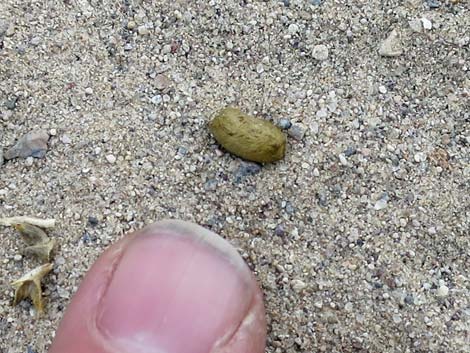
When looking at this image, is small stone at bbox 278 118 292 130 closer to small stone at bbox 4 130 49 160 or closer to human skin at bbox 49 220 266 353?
human skin at bbox 49 220 266 353

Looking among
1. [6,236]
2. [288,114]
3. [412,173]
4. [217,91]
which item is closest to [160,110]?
[217,91]

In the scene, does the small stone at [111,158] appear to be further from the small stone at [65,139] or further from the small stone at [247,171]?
the small stone at [247,171]

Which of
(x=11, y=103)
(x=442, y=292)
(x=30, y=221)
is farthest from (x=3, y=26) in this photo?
(x=442, y=292)

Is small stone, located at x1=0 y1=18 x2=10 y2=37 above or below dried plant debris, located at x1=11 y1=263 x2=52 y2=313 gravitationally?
above

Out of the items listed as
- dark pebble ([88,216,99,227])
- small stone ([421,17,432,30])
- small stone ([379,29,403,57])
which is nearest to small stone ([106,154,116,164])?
dark pebble ([88,216,99,227])

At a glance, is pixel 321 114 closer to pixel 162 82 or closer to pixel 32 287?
pixel 162 82

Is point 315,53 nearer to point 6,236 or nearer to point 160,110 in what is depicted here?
point 160,110
